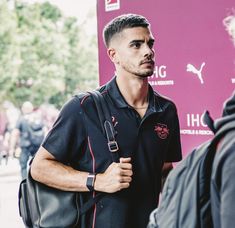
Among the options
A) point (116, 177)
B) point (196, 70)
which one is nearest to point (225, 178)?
point (116, 177)

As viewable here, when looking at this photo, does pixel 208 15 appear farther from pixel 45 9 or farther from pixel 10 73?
pixel 45 9

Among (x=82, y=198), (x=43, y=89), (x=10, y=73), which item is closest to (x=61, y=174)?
(x=82, y=198)

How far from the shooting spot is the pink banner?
2686 millimetres

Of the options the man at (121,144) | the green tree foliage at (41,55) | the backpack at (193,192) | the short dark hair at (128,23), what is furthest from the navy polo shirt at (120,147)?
the green tree foliage at (41,55)

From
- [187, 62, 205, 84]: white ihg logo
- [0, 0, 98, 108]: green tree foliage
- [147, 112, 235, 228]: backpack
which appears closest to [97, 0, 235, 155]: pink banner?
[187, 62, 205, 84]: white ihg logo

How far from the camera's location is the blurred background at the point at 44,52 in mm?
15922

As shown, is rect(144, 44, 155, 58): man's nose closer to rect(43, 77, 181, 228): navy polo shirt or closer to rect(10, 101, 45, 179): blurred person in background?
rect(43, 77, 181, 228): navy polo shirt

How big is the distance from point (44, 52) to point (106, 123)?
1594 centimetres

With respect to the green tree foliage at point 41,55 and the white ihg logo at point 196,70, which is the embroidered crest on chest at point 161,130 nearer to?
the white ihg logo at point 196,70

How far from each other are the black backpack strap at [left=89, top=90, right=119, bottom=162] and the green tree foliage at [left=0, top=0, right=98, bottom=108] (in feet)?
44.0

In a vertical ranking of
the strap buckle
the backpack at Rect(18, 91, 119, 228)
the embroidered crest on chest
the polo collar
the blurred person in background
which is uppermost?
the polo collar

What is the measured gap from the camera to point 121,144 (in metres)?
1.81

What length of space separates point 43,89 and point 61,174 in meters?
16.4

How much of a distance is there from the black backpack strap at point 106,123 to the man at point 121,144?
0.02 m
